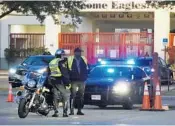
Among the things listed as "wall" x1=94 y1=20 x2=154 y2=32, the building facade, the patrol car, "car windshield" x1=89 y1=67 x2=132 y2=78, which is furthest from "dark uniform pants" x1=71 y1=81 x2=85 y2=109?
"wall" x1=94 y1=20 x2=154 y2=32

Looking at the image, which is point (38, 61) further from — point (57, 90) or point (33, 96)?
point (33, 96)

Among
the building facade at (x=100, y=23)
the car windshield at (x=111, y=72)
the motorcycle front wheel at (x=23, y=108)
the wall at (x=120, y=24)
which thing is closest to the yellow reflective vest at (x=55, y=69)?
the motorcycle front wheel at (x=23, y=108)

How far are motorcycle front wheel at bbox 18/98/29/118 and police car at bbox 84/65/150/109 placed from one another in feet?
13.1

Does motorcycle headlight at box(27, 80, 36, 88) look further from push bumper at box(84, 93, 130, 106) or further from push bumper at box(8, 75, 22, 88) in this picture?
push bumper at box(8, 75, 22, 88)

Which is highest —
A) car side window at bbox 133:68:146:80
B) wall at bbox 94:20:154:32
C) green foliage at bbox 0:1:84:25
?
wall at bbox 94:20:154:32

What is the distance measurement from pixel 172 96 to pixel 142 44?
1984cm

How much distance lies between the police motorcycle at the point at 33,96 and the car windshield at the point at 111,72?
446cm

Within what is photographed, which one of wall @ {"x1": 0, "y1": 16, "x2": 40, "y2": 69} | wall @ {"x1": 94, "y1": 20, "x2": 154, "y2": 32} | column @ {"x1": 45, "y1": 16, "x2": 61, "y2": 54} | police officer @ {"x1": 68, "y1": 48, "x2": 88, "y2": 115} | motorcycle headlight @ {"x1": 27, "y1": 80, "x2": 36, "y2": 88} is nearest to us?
motorcycle headlight @ {"x1": 27, "y1": 80, "x2": 36, "y2": 88}

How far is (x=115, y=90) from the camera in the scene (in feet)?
68.7

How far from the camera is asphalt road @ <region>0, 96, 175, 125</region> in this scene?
16.4 metres

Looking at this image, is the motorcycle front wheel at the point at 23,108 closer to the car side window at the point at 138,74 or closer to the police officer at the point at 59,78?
the police officer at the point at 59,78

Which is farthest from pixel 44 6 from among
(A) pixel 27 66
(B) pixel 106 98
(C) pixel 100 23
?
(C) pixel 100 23

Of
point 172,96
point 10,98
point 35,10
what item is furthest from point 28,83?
point 172,96

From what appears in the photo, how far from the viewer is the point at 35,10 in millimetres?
17609
